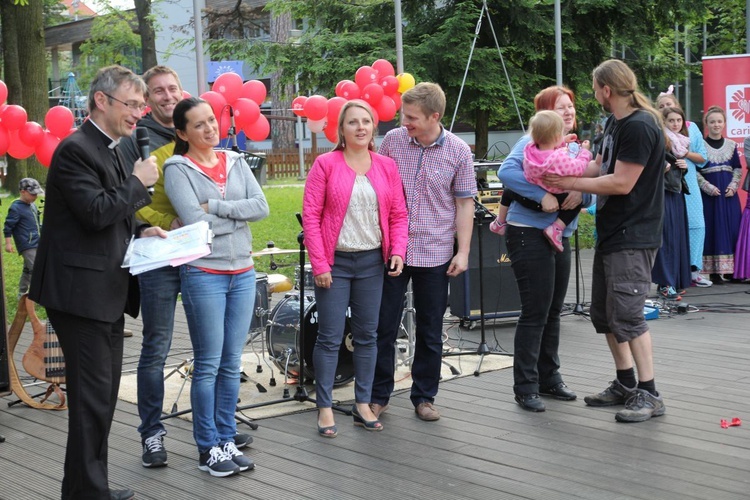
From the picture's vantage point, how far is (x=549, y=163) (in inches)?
202

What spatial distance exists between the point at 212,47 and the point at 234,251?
518 inches

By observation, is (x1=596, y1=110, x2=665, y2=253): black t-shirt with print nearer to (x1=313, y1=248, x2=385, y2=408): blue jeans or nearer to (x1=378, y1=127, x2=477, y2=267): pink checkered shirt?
(x1=378, y1=127, x2=477, y2=267): pink checkered shirt

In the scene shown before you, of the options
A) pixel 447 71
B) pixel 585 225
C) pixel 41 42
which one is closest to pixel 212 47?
pixel 41 42

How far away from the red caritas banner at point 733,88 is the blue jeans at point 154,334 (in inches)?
330

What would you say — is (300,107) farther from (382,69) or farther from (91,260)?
(91,260)

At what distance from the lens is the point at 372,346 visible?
514cm

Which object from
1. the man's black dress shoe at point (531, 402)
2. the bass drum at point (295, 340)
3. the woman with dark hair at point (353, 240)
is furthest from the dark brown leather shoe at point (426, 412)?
the bass drum at point (295, 340)

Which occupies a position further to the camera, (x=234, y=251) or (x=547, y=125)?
(x=547, y=125)

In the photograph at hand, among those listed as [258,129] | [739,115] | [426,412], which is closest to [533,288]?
[426,412]

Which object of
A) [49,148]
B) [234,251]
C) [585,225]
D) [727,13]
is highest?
[727,13]

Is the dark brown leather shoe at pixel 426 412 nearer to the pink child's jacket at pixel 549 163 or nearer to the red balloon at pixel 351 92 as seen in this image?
the pink child's jacket at pixel 549 163

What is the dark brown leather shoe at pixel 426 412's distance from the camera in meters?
5.29

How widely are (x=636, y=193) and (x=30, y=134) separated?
4437 mm

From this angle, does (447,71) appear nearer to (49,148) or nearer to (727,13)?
(49,148)
